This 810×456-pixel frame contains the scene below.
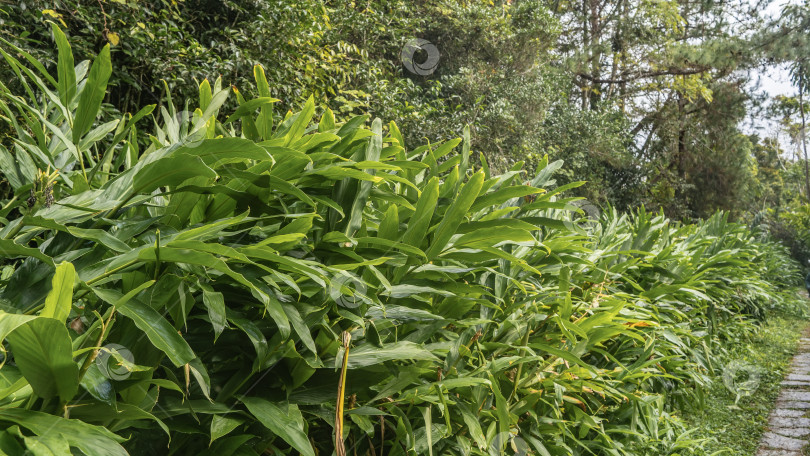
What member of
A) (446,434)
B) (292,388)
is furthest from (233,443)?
(446,434)

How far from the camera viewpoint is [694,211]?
1520cm

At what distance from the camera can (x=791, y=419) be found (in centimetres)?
386

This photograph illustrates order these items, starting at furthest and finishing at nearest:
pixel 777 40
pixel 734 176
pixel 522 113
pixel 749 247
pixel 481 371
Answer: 1. pixel 734 176
2. pixel 777 40
3. pixel 522 113
4. pixel 749 247
5. pixel 481 371

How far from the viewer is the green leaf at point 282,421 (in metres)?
0.92

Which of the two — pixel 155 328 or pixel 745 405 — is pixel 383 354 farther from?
pixel 745 405

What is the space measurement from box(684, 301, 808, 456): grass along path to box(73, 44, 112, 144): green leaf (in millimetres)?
2799

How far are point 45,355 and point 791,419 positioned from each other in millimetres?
4524

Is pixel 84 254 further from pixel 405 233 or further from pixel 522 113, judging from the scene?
pixel 522 113

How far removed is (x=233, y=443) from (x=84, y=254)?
1.35ft

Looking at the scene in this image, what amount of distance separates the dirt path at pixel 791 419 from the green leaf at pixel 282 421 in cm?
330

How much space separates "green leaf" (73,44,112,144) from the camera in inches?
44.2

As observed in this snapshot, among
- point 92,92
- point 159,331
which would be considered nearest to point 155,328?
point 159,331

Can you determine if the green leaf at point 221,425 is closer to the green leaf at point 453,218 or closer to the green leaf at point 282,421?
the green leaf at point 282,421

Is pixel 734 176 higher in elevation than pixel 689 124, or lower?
lower
